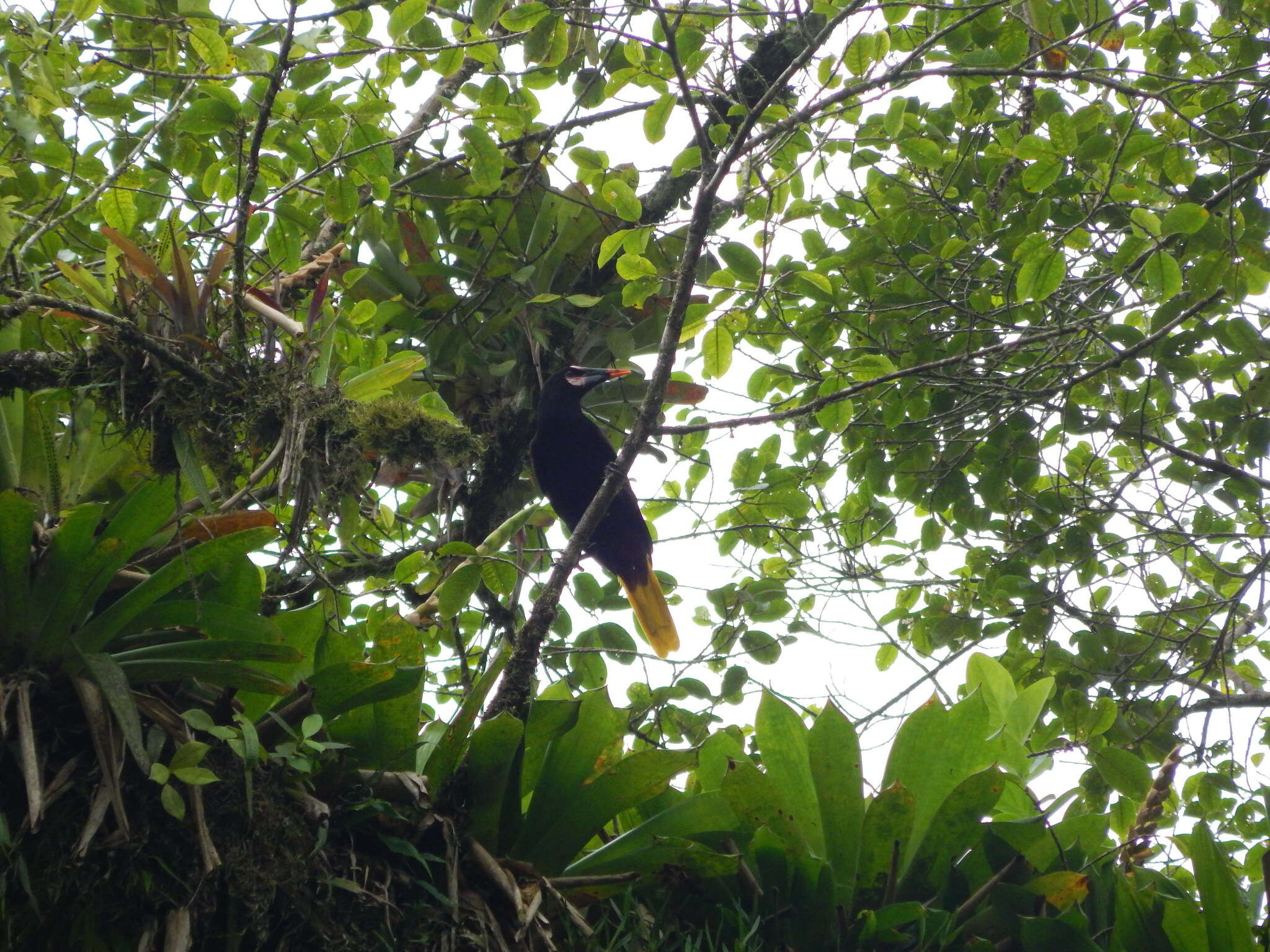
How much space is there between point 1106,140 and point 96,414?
217cm

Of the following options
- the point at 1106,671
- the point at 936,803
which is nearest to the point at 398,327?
the point at 936,803

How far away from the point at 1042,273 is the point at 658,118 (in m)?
0.97

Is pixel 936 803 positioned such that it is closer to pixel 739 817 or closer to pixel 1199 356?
pixel 739 817

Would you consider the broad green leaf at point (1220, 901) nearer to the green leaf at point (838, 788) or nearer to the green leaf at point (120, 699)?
the green leaf at point (838, 788)

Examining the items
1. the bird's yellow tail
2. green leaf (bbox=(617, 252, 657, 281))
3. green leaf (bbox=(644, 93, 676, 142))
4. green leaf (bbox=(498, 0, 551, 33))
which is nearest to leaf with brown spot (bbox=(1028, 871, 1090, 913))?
green leaf (bbox=(617, 252, 657, 281))

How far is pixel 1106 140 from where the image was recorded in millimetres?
2320

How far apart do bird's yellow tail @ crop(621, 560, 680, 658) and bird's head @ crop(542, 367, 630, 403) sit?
1036 mm

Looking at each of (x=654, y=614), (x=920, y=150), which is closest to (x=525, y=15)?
(x=920, y=150)

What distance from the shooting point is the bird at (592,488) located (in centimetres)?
386

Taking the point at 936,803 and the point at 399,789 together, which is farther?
the point at 936,803

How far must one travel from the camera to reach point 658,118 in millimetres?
2432

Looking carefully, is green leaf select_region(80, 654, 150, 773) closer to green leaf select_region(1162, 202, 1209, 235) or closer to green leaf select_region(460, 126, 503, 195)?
green leaf select_region(460, 126, 503, 195)

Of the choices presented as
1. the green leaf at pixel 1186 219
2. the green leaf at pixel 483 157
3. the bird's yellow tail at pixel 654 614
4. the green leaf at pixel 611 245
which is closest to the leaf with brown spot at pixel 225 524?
the green leaf at pixel 611 245

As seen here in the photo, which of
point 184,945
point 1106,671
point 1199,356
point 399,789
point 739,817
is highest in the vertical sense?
point 1199,356
